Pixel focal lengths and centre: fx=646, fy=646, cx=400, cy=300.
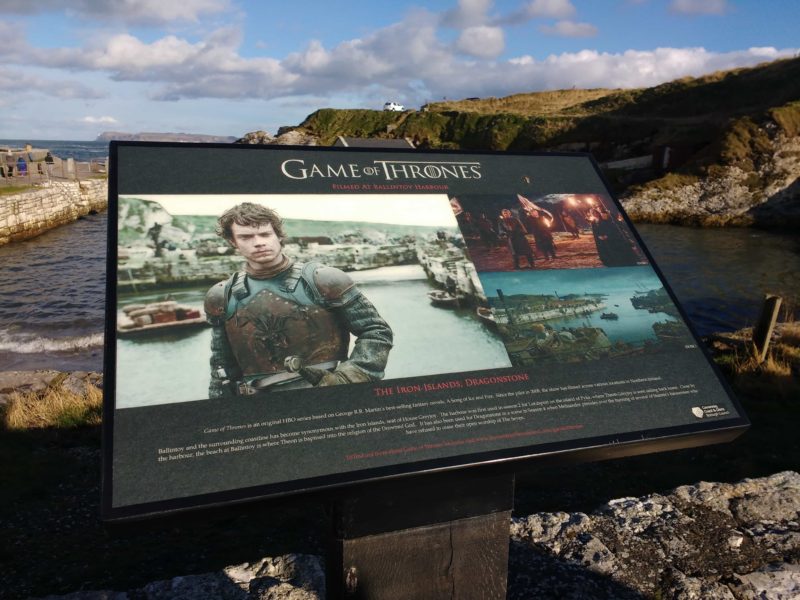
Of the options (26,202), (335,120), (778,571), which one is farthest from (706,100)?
(778,571)

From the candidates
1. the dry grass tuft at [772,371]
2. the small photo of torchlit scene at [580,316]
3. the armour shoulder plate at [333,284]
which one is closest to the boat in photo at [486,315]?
the small photo of torchlit scene at [580,316]

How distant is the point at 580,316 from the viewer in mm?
3029

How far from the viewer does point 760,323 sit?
8.72m

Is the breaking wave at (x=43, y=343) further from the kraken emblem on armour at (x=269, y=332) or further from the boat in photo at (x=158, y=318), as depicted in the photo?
the kraken emblem on armour at (x=269, y=332)

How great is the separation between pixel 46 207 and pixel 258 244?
3186 centimetres

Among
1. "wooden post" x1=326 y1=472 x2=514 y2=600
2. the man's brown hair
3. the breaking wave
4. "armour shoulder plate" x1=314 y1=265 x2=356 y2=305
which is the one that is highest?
the man's brown hair

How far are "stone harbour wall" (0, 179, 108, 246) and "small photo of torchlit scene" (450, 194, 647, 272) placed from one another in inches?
1068

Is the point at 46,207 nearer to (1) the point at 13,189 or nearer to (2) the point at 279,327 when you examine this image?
(1) the point at 13,189

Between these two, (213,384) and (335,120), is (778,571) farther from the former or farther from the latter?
(335,120)

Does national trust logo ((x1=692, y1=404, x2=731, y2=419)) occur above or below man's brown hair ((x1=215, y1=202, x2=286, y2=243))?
below

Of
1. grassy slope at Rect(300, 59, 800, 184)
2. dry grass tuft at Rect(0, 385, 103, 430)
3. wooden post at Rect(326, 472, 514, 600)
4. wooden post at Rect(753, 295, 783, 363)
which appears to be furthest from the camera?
grassy slope at Rect(300, 59, 800, 184)

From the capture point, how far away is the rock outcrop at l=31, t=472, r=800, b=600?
357 centimetres

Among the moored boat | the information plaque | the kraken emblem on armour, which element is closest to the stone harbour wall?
the information plaque

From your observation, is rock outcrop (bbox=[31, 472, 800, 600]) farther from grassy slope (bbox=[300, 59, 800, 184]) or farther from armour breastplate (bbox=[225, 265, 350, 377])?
grassy slope (bbox=[300, 59, 800, 184])
